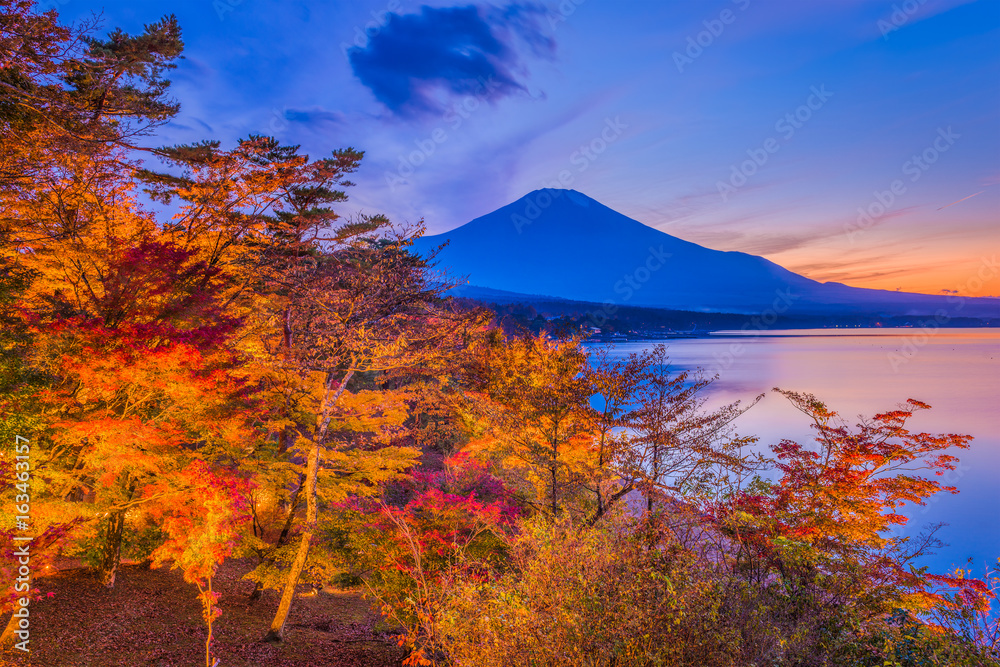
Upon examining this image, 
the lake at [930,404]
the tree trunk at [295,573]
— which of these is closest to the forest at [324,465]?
the tree trunk at [295,573]

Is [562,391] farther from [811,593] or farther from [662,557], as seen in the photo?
[811,593]

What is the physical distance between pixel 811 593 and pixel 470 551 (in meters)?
6.46

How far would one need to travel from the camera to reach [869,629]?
4.57 metres

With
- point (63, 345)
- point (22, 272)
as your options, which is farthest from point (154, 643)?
point (22, 272)

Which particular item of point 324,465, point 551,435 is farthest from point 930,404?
point 324,465

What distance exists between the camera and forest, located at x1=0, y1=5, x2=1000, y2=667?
4.62 meters

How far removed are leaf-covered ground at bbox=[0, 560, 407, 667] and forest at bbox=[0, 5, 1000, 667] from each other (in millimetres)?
237

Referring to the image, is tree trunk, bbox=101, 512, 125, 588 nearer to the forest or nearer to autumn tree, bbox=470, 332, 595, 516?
the forest

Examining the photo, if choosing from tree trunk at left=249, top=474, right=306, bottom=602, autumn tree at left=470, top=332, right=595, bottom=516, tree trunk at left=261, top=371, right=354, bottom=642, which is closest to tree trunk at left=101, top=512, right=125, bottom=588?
tree trunk at left=249, top=474, right=306, bottom=602

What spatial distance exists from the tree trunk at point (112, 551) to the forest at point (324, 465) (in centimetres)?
8

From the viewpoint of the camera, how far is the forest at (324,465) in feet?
15.1

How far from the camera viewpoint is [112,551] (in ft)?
32.4

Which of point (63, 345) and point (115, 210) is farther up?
point (115, 210)

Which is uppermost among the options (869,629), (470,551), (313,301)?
(313,301)
